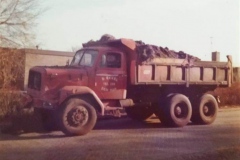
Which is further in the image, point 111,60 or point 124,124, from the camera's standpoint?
point 124,124

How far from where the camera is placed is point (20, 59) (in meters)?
15.1

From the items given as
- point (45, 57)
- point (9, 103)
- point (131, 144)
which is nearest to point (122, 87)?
point (131, 144)

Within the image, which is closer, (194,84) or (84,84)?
(84,84)

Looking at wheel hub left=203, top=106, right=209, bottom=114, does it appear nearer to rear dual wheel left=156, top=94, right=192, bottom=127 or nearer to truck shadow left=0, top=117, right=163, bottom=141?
rear dual wheel left=156, top=94, right=192, bottom=127

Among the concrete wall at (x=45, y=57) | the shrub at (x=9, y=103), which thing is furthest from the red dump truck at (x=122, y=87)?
the concrete wall at (x=45, y=57)

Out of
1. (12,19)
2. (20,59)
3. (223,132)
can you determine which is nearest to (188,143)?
(223,132)

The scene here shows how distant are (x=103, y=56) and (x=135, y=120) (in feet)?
10.8

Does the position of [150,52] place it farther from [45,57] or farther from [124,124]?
[45,57]

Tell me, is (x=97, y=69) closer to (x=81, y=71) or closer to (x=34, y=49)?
(x=81, y=71)

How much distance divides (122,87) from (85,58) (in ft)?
4.55

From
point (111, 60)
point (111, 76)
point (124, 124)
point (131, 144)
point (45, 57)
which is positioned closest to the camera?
point (131, 144)

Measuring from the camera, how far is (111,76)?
12812mm

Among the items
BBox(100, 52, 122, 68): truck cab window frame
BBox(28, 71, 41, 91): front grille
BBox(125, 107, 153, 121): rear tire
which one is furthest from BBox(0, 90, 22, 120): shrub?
BBox(125, 107, 153, 121): rear tire

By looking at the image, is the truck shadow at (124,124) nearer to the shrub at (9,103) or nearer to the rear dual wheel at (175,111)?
the rear dual wheel at (175,111)
